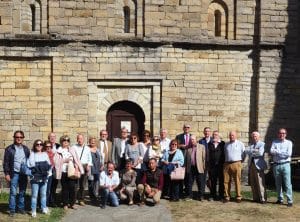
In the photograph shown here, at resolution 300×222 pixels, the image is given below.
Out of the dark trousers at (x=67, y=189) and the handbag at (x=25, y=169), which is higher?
the handbag at (x=25, y=169)

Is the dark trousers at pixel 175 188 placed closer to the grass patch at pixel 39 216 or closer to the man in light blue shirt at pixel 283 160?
the man in light blue shirt at pixel 283 160

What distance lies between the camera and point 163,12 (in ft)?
42.1

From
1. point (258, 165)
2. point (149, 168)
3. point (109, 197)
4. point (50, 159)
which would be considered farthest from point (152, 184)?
point (258, 165)

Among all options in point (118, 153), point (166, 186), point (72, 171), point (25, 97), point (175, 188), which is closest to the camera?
point (72, 171)

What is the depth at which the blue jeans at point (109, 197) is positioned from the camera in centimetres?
982

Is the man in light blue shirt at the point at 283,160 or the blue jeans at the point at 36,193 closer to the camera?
the blue jeans at the point at 36,193

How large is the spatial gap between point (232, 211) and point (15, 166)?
173 inches

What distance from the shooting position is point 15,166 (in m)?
8.95

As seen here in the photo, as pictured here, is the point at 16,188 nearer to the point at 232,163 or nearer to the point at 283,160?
the point at 232,163

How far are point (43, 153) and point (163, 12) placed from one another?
5.61 metres

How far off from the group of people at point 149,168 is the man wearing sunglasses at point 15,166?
0.52ft

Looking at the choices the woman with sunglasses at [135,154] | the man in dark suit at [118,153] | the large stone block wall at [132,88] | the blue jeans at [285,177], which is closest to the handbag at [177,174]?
the woman with sunglasses at [135,154]

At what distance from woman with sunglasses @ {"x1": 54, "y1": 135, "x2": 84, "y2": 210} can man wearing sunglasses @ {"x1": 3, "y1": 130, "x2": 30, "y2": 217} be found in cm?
69

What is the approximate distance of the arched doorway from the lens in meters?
13.0
